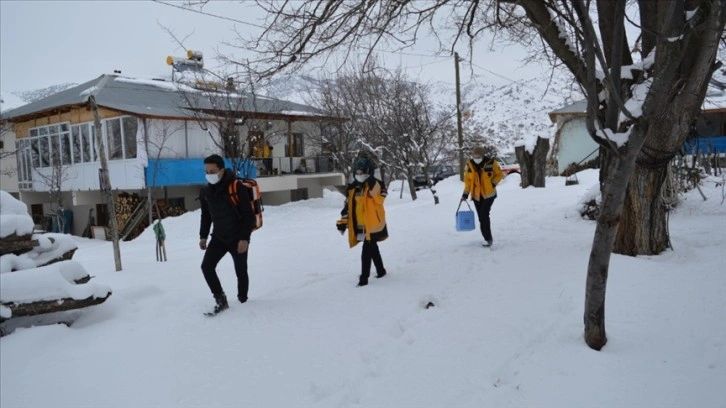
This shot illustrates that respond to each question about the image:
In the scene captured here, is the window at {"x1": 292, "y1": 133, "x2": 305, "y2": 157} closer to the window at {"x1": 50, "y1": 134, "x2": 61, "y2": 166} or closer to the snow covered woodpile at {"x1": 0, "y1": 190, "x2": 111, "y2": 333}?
the window at {"x1": 50, "y1": 134, "x2": 61, "y2": 166}

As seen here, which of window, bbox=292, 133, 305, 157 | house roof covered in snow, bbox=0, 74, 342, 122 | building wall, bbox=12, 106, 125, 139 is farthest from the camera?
window, bbox=292, 133, 305, 157

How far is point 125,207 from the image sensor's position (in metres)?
20.1

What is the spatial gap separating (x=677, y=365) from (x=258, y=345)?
3.12 meters

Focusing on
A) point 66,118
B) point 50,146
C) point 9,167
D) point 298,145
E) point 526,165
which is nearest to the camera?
point 526,165

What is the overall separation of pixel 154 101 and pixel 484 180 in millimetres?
17793

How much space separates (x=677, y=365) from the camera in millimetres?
3504

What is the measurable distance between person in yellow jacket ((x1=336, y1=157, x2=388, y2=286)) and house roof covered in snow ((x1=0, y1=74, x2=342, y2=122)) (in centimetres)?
1128

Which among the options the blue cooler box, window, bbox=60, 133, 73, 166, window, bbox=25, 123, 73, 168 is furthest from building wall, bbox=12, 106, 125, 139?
the blue cooler box

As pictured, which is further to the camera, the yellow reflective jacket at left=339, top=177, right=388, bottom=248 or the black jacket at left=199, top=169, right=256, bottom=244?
the yellow reflective jacket at left=339, top=177, right=388, bottom=248

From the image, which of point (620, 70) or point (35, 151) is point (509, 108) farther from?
point (620, 70)

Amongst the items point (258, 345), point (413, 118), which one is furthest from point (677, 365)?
point (413, 118)

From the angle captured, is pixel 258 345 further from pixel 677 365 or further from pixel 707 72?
pixel 707 72

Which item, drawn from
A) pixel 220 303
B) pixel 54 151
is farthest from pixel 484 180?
pixel 54 151

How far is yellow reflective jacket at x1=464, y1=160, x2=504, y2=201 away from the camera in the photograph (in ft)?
23.9
